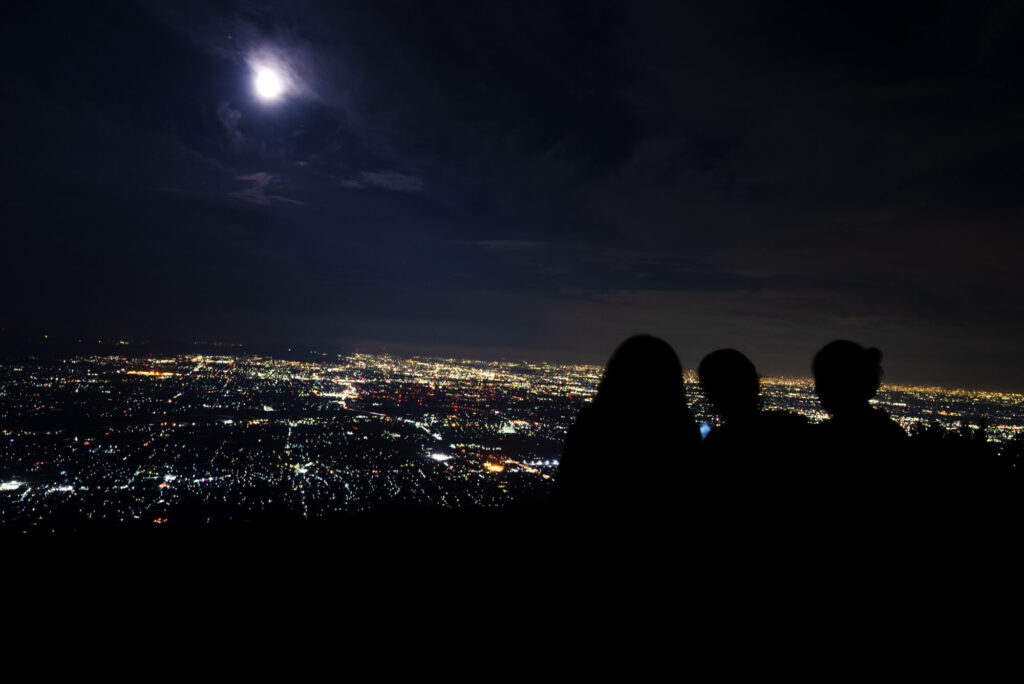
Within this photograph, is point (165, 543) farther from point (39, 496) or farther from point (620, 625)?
point (39, 496)

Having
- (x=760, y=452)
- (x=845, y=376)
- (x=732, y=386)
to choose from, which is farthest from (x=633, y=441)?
(x=845, y=376)

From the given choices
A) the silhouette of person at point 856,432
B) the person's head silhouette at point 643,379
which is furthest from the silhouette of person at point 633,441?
the silhouette of person at point 856,432

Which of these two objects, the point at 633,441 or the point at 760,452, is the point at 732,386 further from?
the point at 633,441

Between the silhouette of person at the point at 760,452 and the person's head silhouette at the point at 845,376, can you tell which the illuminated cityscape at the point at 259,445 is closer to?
the silhouette of person at the point at 760,452

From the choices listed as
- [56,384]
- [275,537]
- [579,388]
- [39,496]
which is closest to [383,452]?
[39,496]

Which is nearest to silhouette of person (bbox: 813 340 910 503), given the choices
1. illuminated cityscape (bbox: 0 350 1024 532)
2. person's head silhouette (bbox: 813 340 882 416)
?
person's head silhouette (bbox: 813 340 882 416)
